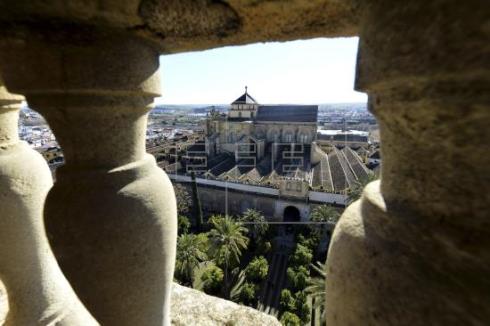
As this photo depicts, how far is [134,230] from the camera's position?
87 cm

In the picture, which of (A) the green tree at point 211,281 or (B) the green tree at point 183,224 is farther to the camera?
(B) the green tree at point 183,224

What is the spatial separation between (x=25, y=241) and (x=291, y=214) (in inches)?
565

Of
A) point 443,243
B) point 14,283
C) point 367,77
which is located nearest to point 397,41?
point 367,77

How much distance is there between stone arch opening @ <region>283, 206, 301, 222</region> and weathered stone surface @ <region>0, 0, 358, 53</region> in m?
14.6

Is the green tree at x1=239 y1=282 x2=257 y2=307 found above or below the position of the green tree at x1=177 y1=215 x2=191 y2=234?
below

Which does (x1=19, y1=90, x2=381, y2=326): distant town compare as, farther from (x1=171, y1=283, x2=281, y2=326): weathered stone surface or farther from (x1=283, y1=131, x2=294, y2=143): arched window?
(x1=171, y1=283, x2=281, y2=326): weathered stone surface

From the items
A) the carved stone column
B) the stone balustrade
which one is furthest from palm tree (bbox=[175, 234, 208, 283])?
the carved stone column

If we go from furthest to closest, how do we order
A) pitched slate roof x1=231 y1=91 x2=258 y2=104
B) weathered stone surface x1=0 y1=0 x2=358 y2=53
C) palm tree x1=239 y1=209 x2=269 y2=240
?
pitched slate roof x1=231 y1=91 x2=258 y2=104, palm tree x1=239 y1=209 x2=269 y2=240, weathered stone surface x1=0 y1=0 x2=358 y2=53

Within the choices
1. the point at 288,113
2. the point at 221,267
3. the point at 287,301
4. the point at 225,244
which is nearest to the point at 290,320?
the point at 287,301

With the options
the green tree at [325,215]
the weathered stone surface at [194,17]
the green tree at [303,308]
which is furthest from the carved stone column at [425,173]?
the green tree at [325,215]

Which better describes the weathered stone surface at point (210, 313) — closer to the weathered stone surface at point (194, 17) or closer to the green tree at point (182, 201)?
the weathered stone surface at point (194, 17)

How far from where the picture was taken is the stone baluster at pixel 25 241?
1.30m

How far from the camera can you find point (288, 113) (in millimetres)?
23859

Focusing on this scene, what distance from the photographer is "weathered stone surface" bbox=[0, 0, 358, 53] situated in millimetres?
703
